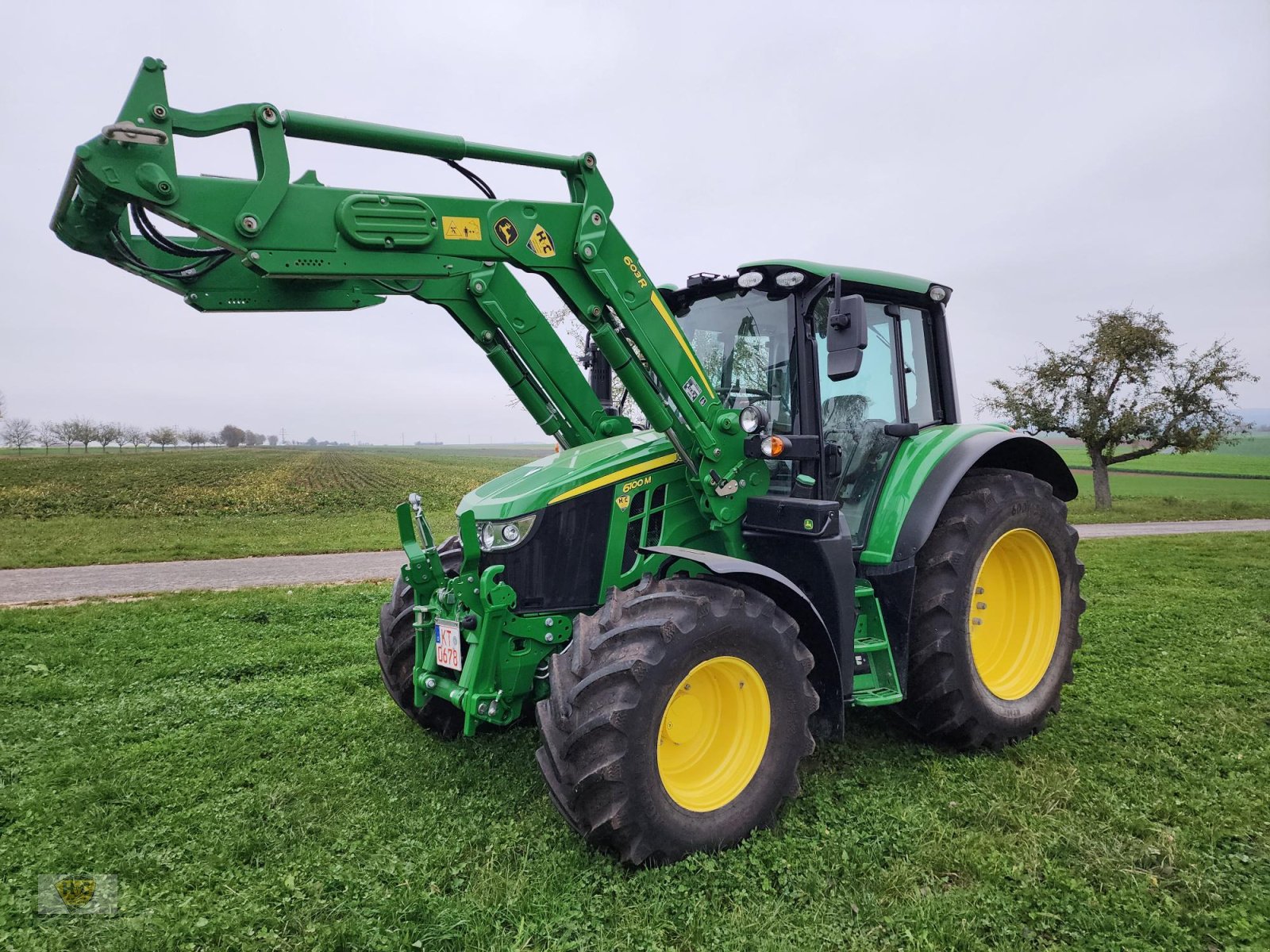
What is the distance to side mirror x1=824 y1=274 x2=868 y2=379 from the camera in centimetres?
341

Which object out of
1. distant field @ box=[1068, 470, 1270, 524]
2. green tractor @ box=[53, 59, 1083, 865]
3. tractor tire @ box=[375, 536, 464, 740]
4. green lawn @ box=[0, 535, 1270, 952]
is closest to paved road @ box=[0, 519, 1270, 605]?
green lawn @ box=[0, 535, 1270, 952]

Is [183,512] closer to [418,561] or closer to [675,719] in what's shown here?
[418,561]

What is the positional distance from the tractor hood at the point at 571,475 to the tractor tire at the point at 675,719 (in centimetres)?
60

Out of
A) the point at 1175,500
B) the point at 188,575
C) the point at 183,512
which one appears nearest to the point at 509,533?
the point at 188,575

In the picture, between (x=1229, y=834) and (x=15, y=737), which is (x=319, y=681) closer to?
(x=15, y=737)

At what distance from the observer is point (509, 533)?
3.51m

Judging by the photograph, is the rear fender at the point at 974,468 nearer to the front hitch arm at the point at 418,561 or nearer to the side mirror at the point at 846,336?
the side mirror at the point at 846,336

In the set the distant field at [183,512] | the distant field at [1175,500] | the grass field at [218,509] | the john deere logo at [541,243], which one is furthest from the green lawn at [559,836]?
the distant field at [1175,500]

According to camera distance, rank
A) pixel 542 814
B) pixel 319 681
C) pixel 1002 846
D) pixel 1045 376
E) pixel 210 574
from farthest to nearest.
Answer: pixel 1045 376
pixel 210 574
pixel 319 681
pixel 542 814
pixel 1002 846

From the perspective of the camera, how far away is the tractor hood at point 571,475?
11.6 feet

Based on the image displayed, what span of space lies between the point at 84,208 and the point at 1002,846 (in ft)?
13.8

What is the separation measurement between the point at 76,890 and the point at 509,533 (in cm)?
205

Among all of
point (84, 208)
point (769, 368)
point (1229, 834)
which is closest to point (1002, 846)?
point (1229, 834)

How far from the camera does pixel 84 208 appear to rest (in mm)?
2670
